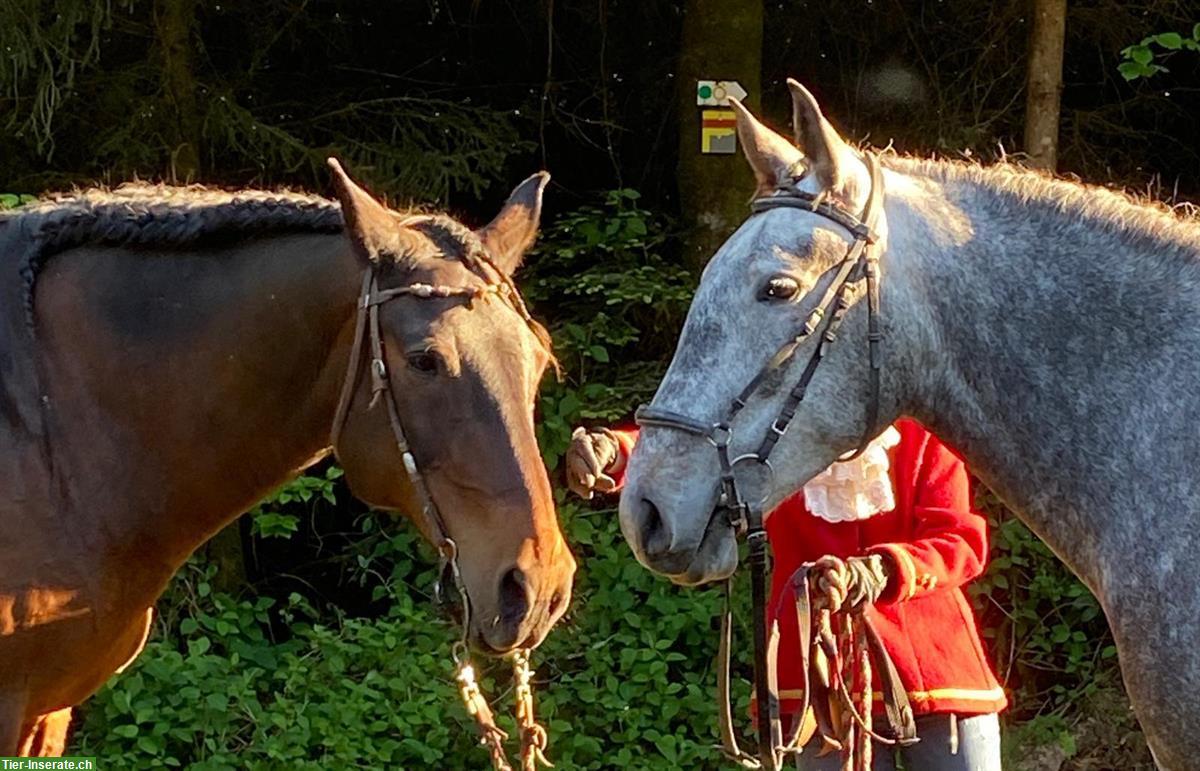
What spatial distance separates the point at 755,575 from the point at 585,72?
5909 mm

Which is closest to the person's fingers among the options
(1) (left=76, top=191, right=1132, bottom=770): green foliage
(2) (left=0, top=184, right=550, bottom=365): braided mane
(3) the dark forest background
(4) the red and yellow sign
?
(2) (left=0, top=184, right=550, bottom=365): braided mane

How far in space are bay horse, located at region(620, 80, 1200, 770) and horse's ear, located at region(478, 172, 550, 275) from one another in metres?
0.86

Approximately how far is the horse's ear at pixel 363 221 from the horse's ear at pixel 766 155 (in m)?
0.85

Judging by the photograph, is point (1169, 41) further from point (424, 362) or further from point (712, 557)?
point (712, 557)

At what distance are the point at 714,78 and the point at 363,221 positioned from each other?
4.64 m

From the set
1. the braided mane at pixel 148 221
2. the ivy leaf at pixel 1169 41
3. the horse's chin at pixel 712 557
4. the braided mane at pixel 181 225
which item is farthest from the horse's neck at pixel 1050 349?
the ivy leaf at pixel 1169 41

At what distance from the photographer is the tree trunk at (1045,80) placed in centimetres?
660

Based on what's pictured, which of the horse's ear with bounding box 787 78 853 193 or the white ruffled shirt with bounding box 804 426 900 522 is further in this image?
the white ruffled shirt with bounding box 804 426 900 522

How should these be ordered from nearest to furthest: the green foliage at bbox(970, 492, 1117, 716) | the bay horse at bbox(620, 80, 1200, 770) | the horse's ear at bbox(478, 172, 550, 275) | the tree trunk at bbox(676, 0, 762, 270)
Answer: the bay horse at bbox(620, 80, 1200, 770) < the horse's ear at bbox(478, 172, 550, 275) < the green foliage at bbox(970, 492, 1117, 716) < the tree trunk at bbox(676, 0, 762, 270)

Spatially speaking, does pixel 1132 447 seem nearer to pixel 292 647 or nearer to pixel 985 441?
pixel 985 441

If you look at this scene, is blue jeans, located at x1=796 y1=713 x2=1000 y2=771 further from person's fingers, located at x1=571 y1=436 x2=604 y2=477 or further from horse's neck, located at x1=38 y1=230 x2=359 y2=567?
horse's neck, located at x1=38 y1=230 x2=359 y2=567

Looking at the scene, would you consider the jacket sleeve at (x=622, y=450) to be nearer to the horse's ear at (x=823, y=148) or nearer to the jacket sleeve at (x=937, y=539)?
the jacket sleeve at (x=937, y=539)

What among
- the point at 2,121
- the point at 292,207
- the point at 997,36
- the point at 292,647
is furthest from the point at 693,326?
the point at 997,36

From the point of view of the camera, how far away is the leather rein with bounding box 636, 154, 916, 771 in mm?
2443
